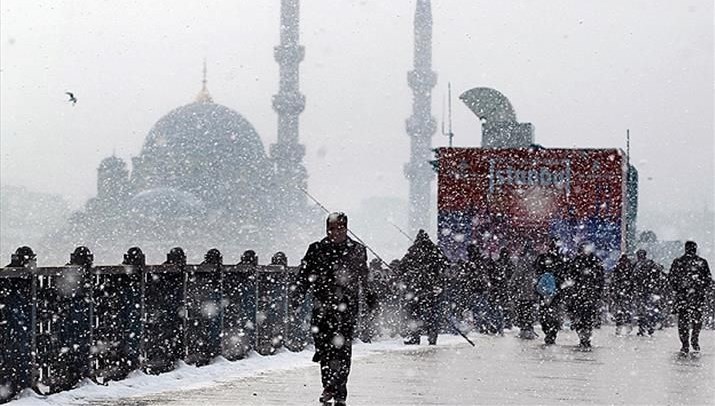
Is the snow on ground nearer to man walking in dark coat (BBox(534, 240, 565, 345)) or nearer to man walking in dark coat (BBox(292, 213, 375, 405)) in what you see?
man walking in dark coat (BBox(292, 213, 375, 405))

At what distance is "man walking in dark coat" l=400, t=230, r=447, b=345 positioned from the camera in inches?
841

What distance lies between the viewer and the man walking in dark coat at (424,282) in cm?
2136

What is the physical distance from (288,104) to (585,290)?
13929 centimetres

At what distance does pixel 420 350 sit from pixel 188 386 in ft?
23.7

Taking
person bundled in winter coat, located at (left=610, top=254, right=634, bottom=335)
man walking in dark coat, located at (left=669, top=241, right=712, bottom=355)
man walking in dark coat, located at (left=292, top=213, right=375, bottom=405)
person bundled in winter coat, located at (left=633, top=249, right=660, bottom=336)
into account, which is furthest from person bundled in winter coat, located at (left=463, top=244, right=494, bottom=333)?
man walking in dark coat, located at (left=292, top=213, right=375, bottom=405)

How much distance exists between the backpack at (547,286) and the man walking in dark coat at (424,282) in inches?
76.0

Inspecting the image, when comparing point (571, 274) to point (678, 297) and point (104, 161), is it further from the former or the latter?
point (104, 161)

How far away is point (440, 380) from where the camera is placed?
47.3 ft

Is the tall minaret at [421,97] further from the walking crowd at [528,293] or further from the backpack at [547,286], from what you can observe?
the backpack at [547,286]

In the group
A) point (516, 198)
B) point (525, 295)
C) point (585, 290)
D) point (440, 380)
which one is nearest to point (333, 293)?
point (440, 380)

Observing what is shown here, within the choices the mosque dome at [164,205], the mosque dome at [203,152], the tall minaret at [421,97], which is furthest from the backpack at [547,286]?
the mosque dome at [164,205]

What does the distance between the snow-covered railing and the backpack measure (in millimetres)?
5625

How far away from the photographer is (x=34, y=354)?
11.3m

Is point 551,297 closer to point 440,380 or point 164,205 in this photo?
point 440,380
